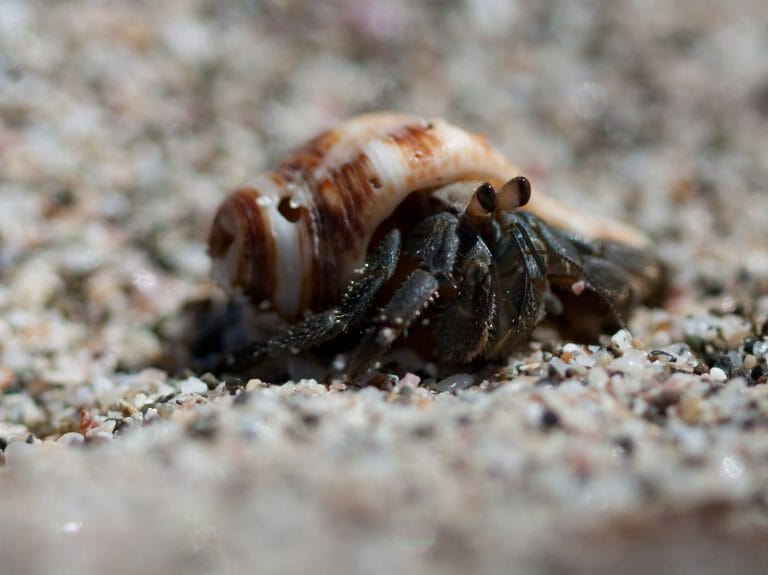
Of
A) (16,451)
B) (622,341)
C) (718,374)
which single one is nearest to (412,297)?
(622,341)

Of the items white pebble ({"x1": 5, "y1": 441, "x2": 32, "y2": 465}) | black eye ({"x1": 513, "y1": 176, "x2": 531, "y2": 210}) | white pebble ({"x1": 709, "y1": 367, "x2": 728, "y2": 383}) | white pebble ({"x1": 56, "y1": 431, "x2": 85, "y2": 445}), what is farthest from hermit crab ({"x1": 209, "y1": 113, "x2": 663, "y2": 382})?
white pebble ({"x1": 5, "y1": 441, "x2": 32, "y2": 465})

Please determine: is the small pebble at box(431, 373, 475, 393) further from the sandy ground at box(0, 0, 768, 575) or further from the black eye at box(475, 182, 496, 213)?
the black eye at box(475, 182, 496, 213)

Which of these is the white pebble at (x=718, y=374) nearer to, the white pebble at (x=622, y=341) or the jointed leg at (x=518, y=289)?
the white pebble at (x=622, y=341)

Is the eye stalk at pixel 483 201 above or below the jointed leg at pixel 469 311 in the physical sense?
above

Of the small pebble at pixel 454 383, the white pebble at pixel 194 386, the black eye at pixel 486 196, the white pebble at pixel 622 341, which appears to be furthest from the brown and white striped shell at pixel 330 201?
the white pebble at pixel 622 341

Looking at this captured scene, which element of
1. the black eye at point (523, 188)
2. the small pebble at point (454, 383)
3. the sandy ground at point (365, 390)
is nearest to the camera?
the sandy ground at point (365, 390)

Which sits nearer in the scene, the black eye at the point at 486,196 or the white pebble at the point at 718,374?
the white pebble at the point at 718,374

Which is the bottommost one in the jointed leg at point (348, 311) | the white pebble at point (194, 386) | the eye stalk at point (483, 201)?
the white pebble at point (194, 386)

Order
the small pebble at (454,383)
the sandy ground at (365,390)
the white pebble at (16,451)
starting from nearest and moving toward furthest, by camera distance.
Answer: the sandy ground at (365,390) → the white pebble at (16,451) → the small pebble at (454,383)
